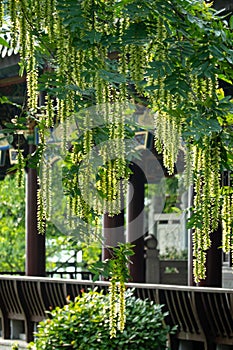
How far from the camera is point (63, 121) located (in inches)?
111

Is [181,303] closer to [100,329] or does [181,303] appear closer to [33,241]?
[100,329]

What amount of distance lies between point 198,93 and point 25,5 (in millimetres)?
617

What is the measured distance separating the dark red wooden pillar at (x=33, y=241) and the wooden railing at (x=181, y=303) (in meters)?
0.45

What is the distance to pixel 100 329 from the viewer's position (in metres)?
7.03

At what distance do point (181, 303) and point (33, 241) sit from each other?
2640 millimetres

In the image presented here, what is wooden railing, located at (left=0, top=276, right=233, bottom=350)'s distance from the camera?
7117 mm

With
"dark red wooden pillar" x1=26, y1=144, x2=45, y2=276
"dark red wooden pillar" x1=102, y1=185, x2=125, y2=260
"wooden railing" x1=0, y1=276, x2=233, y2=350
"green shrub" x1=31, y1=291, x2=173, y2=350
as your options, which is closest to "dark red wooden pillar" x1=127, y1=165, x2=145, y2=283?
"dark red wooden pillar" x1=102, y1=185, x2=125, y2=260

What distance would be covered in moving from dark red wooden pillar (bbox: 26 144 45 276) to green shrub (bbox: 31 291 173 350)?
211 cm

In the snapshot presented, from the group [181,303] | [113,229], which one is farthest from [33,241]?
[181,303]

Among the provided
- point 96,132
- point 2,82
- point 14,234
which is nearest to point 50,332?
point 2,82

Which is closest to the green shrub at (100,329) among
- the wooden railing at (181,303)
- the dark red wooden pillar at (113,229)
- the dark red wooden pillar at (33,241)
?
the wooden railing at (181,303)

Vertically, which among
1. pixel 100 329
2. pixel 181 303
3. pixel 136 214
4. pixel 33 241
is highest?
pixel 136 214

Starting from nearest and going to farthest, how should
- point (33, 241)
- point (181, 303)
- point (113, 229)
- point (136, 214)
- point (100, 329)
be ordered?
point (100, 329), point (181, 303), point (113, 229), point (33, 241), point (136, 214)

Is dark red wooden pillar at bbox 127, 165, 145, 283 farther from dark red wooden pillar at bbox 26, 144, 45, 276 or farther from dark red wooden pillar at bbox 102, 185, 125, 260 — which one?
dark red wooden pillar at bbox 26, 144, 45, 276
